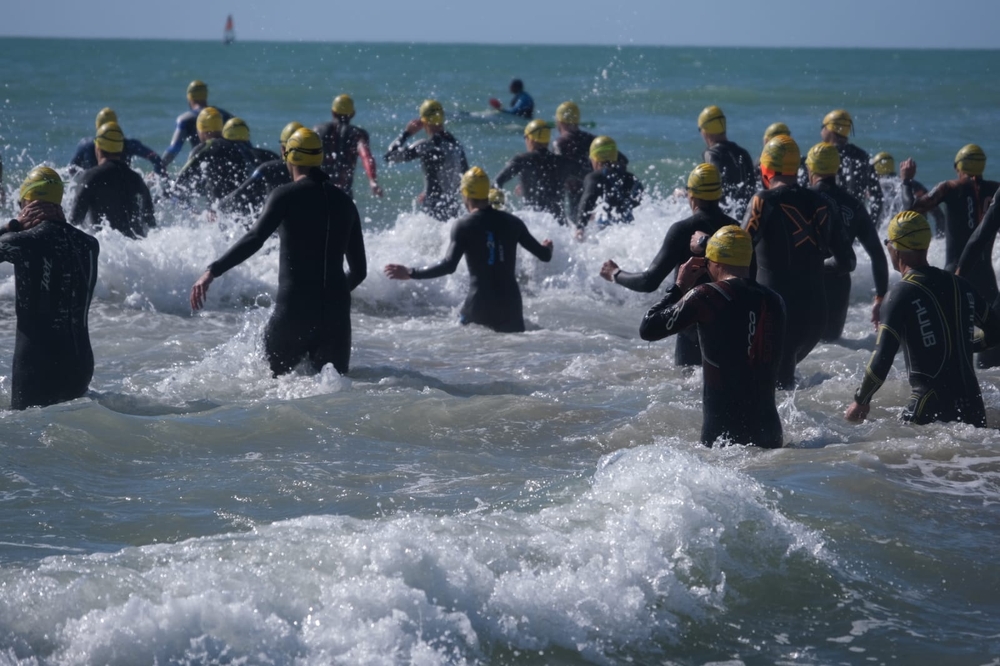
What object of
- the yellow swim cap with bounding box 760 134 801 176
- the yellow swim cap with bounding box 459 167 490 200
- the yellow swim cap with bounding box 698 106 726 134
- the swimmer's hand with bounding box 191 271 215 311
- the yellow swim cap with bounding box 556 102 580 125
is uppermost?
the yellow swim cap with bounding box 556 102 580 125

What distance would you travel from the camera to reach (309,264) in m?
7.16

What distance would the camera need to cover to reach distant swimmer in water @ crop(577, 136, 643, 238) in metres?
12.1

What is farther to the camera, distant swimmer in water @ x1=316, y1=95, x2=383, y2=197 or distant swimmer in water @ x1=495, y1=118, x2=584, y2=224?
distant swimmer in water @ x1=316, y1=95, x2=383, y2=197

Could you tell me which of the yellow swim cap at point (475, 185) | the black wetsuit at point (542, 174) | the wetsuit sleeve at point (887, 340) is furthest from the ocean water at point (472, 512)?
the black wetsuit at point (542, 174)

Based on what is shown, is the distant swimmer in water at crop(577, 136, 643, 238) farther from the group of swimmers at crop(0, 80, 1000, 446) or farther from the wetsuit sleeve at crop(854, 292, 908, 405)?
the wetsuit sleeve at crop(854, 292, 908, 405)

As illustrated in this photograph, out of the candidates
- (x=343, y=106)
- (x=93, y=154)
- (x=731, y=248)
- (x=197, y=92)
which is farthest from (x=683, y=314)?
(x=197, y=92)

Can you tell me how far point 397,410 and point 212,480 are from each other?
5.07 feet

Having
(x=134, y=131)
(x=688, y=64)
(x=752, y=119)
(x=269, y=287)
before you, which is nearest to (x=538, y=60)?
(x=688, y=64)

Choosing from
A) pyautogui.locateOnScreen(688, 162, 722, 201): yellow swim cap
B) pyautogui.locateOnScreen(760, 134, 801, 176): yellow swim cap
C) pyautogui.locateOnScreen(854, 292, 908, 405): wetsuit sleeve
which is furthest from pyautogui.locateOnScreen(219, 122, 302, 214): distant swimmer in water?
pyautogui.locateOnScreen(854, 292, 908, 405): wetsuit sleeve

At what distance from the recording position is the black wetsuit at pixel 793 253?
7188 millimetres

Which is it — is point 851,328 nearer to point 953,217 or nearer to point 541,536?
point 953,217

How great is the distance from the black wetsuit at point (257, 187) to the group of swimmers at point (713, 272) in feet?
0.14

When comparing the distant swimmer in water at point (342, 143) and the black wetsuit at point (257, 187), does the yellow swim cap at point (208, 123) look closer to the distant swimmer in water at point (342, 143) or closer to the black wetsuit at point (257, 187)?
the black wetsuit at point (257, 187)

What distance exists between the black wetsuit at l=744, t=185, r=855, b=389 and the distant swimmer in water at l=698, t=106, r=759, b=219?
12.2 ft
